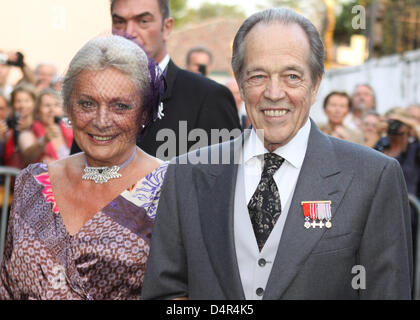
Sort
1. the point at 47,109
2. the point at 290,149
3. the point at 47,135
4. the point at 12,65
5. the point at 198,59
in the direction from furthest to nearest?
the point at 198,59, the point at 12,65, the point at 47,109, the point at 47,135, the point at 290,149

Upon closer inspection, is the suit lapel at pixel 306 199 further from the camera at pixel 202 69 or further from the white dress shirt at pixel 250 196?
the camera at pixel 202 69

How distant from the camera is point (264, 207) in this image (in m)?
2.24

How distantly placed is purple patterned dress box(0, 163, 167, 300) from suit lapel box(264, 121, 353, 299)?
65cm

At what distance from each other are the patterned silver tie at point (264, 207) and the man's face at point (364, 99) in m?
4.11

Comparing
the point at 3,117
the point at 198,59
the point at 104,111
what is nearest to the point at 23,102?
the point at 3,117

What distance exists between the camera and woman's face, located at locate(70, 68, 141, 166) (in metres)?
2.54

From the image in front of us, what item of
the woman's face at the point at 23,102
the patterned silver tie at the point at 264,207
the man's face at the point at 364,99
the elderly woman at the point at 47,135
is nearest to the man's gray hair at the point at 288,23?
the patterned silver tie at the point at 264,207

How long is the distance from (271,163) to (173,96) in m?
1.20

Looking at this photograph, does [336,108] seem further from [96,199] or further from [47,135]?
[96,199]

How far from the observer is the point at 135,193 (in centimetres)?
263
